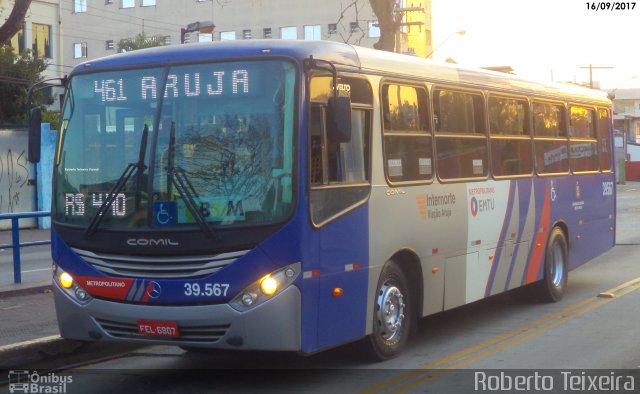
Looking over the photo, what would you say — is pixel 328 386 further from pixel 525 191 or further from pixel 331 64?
pixel 525 191

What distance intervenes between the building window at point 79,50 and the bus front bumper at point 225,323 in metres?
73.7

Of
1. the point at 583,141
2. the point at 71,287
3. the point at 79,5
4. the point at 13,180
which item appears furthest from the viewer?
the point at 79,5

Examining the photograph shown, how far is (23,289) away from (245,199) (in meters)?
6.03

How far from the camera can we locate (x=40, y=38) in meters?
50.1

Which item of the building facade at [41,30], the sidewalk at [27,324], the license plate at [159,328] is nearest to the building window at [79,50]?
the building facade at [41,30]

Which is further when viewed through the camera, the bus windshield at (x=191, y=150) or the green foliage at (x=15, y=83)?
the green foliage at (x=15, y=83)

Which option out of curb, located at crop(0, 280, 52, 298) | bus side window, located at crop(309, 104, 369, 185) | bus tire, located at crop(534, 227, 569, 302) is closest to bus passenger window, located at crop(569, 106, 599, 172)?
bus tire, located at crop(534, 227, 569, 302)

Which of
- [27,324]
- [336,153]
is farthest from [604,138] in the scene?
[27,324]

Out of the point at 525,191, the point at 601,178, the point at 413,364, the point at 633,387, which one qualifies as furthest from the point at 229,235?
the point at 601,178

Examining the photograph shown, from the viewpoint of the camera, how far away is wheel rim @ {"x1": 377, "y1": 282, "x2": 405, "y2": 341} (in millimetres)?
9305

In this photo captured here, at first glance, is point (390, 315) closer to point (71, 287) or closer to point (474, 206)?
point (474, 206)

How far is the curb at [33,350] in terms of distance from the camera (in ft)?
29.7

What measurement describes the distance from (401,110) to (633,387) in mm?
3467

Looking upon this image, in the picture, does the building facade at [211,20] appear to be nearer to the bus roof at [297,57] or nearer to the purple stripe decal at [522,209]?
the purple stripe decal at [522,209]
